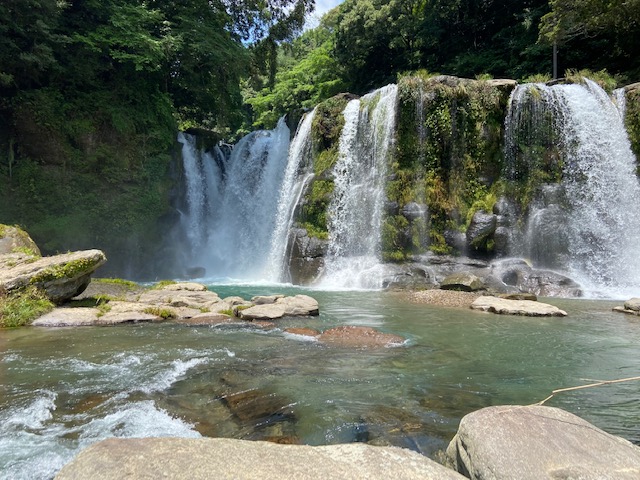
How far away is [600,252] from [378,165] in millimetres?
9104

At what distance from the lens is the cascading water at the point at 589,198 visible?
1631cm

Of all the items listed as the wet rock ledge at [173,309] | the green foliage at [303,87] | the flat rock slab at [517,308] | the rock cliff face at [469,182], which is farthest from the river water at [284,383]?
the green foliage at [303,87]

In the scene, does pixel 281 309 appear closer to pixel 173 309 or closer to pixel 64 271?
pixel 173 309

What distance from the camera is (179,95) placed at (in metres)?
24.7

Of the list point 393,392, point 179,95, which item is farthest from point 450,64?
point 393,392

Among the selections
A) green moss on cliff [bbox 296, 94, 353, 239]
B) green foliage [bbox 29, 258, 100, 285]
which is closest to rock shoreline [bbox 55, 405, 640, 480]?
green foliage [bbox 29, 258, 100, 285]

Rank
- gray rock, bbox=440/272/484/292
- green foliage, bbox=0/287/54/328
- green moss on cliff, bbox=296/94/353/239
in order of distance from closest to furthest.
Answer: green foliage, bbox=0/287/54/328
gray rock, bbox=440/272/484/292
green moss on cliff, bbox=296/94/353/239

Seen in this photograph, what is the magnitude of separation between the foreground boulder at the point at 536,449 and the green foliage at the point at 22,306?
29.2 ft

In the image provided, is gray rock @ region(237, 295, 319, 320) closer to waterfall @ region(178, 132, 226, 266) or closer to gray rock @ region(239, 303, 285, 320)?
gray rock @ region(239, 303, 285, 320)

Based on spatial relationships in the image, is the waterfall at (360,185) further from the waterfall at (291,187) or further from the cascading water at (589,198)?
the cascading water at (589,198)

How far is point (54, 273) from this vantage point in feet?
32.4

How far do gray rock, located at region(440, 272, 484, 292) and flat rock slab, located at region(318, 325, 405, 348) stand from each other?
6.97 meters

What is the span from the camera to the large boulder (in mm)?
9656

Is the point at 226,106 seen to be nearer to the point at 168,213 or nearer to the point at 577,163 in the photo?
the point at 168,213
